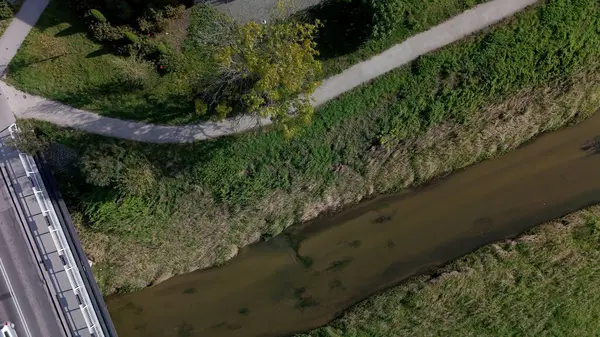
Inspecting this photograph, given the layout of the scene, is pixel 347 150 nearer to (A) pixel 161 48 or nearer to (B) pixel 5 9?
(A) pixel 161 48

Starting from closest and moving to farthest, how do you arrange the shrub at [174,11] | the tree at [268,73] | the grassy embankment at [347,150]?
the tree at [268,73]
the shrub at [174,11]
the grassy embankment at [347,150]

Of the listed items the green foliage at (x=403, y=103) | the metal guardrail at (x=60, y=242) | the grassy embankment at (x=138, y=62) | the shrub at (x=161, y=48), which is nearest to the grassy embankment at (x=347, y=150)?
the green foliage at (x=403, y=103)

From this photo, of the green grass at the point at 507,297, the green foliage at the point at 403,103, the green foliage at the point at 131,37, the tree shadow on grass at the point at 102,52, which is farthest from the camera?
the green grass at the point at 507,297

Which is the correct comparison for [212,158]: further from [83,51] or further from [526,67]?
[526,67]

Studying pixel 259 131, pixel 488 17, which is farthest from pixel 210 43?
pixel 488 17

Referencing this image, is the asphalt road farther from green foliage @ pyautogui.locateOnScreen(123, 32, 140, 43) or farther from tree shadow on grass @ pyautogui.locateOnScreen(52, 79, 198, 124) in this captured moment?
green foliage @ pyautogui.locateOnScreen(123, 32, 140, 43)

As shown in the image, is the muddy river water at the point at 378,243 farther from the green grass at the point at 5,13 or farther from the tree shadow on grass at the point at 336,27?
the green grass at the point at 5,13

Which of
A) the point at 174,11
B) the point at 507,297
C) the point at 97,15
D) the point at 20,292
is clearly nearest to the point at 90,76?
the point at 97,15
